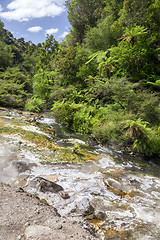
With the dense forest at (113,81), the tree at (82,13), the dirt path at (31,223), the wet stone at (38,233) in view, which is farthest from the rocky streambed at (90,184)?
the tree at (82,13)

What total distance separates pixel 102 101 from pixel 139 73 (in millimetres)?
3502

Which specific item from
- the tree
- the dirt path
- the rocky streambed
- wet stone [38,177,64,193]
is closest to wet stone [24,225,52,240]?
the dirt path

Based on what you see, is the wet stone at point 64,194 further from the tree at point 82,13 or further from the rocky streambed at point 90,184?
the tree at point 82,13

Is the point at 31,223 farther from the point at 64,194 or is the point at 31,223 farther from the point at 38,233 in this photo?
the point at 64,194

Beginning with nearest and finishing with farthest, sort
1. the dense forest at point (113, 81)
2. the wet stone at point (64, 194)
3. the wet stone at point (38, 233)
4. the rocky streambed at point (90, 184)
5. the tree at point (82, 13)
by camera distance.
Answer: the wet stone at point (38, 233), the rocky streambed at point (90, 184), the wet stone at point (64, 194), the dense forest at point (113, 81), the tree at point (82, 13)

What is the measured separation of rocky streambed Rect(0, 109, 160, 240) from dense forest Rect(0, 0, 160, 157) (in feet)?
5.37

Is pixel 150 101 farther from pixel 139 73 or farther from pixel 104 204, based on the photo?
pixel 104 204

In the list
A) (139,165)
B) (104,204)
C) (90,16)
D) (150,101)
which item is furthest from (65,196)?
(90,16)

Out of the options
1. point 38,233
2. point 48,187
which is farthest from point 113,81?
point 38,233

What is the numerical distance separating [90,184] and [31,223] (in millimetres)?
2199

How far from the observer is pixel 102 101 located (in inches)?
472

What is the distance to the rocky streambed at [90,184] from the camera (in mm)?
2967

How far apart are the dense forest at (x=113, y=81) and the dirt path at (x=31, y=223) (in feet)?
16.9

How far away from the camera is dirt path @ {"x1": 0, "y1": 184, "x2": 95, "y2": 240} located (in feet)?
7.20
